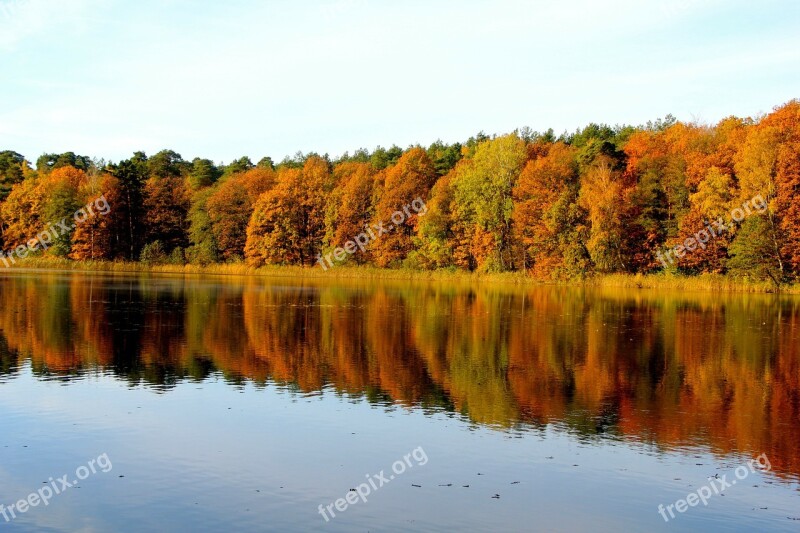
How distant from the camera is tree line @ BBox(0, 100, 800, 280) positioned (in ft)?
182

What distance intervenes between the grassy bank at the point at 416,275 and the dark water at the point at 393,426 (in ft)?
98.0

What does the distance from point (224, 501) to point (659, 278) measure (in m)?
55.0

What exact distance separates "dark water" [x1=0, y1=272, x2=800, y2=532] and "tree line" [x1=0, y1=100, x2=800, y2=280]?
3225 cm

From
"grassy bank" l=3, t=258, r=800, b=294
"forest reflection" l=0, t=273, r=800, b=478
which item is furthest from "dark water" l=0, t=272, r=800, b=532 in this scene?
"grassy bank" l=3, t=258, r=800, b=294

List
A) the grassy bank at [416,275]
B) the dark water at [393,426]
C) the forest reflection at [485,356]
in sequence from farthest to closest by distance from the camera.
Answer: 1. the grassy bank at [416,275]
2. the forest reflection at [485,356]
3. the dark water at [393,426]

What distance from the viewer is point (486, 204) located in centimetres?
7038

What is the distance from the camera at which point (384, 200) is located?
7706 cm

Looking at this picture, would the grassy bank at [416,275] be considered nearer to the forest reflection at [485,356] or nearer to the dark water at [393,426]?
the forest reflection at [485,356]

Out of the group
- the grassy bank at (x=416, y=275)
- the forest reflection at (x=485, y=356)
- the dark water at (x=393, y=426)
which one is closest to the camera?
the dark water at (x=393, y=426)

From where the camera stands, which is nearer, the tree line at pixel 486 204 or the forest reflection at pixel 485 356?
the forest reflection at pixel 485 356

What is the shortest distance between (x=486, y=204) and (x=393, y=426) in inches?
2304

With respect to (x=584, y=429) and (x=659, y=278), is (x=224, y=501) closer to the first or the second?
(x=584, y=429)

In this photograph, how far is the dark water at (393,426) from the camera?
30.4 feet

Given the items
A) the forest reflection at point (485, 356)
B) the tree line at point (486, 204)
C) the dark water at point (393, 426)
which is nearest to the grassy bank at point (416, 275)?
the tree line at point (486, 204)
